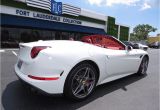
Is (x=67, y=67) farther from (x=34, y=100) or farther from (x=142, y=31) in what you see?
(x=142, y=31)

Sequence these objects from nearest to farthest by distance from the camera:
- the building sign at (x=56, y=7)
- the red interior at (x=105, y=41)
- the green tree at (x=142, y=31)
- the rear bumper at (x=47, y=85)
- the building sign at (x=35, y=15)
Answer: the rear bumper at (x=47, y=85), the red interior at (x=105, y=41), the building sign at (x=35, y=15), the building sign at (x=56, y=7), the green tree at (x=142, y=31)

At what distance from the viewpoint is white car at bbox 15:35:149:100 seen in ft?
10.5

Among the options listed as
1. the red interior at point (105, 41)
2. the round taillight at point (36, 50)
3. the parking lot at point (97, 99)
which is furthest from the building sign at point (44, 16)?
the round taillight at point (36, 50)

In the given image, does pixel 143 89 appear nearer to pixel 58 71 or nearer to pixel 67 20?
pixel 58 71

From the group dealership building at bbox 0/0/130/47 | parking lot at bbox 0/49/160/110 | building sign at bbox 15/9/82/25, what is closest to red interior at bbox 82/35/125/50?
parking lot at bbox 0/49/160/110

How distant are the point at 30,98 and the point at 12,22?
55.7 feet

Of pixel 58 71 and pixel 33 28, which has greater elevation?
pixel 33 28

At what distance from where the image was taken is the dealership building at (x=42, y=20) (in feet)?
64.0

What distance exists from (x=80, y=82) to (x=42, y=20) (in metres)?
19.4

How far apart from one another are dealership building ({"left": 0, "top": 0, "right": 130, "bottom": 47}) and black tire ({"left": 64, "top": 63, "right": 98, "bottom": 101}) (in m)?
16.9

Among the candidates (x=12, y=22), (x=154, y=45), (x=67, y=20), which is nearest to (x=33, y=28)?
(x=12, y=22)

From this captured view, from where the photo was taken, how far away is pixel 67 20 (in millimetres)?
24719

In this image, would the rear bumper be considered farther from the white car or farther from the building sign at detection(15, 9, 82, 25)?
the building sign at detection(15, 9, 82, 25)

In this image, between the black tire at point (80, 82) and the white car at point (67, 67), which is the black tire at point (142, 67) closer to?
the white car at point (67, 67)
